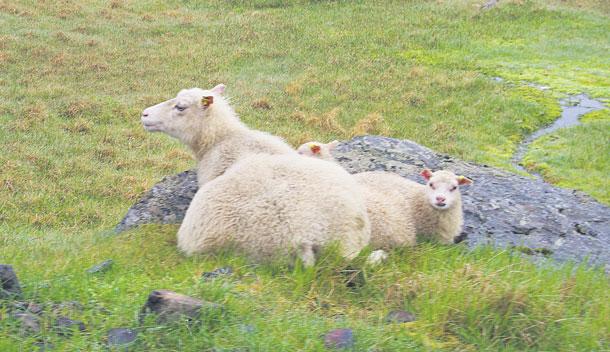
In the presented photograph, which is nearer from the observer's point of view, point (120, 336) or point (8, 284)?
point (120, 336)

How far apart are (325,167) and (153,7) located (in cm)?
3100

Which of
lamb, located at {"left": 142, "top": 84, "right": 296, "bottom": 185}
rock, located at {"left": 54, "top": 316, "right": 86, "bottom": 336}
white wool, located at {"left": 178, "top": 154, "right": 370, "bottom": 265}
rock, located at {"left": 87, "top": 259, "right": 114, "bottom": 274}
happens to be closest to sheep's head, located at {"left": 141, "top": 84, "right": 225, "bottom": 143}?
lamb, located at {"left": 142, "top": 84, "right": 296, "bottom": 185}

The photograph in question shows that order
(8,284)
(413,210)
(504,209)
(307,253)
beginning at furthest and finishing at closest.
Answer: (504,209) < (413,210) < (307,253) < (8,284)

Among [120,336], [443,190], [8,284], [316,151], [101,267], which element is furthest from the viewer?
[316,151]

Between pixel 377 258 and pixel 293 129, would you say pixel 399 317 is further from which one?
pixel 293 129

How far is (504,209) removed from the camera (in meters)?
10.2

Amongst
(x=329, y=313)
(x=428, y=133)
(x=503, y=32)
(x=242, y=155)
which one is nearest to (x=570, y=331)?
(x=329, y=313)

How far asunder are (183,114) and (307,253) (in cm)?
386

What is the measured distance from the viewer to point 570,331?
556 centimetres

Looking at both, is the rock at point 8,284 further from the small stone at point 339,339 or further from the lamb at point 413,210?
the lamb at point 413,210

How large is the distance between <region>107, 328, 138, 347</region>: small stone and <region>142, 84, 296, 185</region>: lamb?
4.52 m

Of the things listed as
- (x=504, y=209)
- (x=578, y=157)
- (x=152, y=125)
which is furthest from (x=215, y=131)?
(x=578, y=157)

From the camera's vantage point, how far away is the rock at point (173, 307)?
16.8ft

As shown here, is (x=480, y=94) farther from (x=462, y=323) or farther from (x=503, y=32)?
(x=462, y=323)
